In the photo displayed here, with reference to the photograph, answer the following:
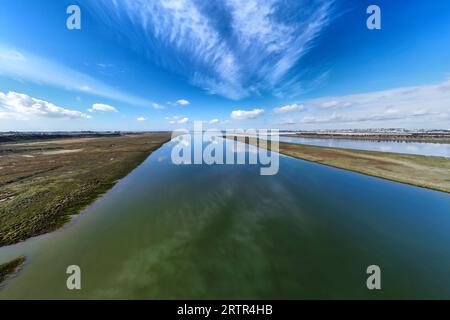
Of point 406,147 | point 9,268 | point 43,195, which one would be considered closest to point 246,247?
point 9,268

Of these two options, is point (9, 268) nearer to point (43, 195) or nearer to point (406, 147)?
point (43, 195)

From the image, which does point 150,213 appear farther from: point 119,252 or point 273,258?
point 273,258

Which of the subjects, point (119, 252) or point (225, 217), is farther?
point (225, 217)

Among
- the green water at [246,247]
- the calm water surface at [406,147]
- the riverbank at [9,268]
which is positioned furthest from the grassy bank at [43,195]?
the calm water surface at [406,147]

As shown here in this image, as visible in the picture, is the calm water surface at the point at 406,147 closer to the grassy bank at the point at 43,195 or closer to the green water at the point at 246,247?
the green water at the point at 246,247
